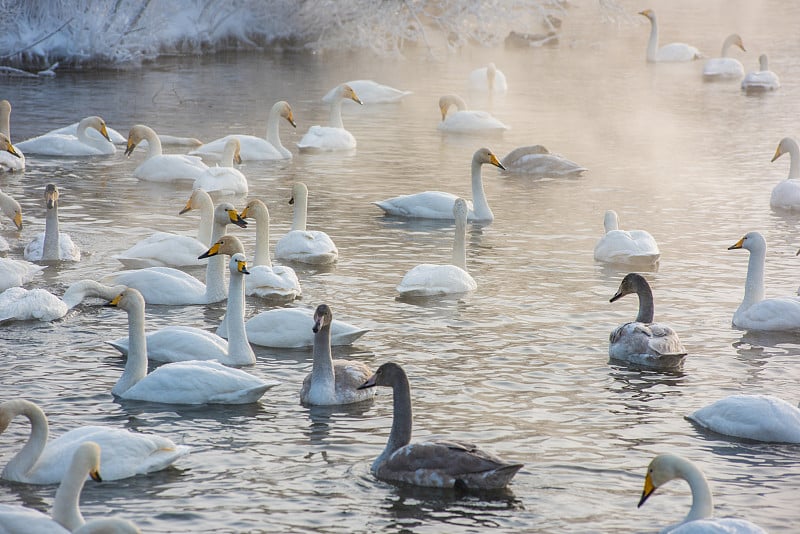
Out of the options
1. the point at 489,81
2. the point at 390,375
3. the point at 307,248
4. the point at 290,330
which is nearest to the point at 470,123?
Answer: the point at 489,81

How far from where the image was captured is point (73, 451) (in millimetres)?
7922

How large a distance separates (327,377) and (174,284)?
3319 mm

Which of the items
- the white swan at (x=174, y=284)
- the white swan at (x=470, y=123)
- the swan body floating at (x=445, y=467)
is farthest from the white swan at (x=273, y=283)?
the white swan at (x=470, y=123)

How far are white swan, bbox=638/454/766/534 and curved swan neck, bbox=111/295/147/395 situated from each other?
13.1ft

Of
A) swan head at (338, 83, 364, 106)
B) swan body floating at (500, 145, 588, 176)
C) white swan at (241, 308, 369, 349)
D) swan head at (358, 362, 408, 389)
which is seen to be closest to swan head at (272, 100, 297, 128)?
swan head at (338, 83, 364, 106)

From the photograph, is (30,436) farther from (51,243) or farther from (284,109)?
(284,109)

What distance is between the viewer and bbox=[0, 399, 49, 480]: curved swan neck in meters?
7.77

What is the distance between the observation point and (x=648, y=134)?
82.3 feet

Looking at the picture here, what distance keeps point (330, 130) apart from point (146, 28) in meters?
13.4

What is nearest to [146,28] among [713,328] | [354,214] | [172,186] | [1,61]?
[1,61]

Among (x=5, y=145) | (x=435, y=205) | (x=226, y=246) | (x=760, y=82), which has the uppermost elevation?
(x=760, y=82)

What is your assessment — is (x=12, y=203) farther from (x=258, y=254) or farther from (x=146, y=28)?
(x=146, y=28)

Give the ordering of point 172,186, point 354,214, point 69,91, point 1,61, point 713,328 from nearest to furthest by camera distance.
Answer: point 713,328, point 354,214, point 172,186, point 69,91, point 1,61

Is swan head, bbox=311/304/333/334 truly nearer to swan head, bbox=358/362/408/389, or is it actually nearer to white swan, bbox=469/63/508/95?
swan head, bbox=358/362/408/389
